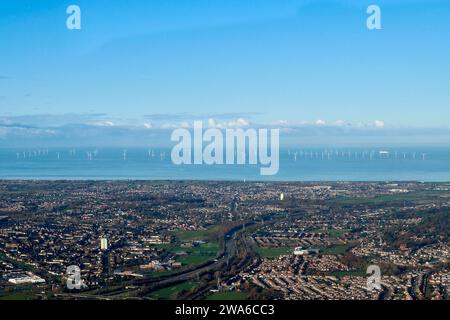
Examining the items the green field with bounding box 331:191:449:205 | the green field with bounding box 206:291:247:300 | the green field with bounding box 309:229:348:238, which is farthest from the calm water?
the green field with bounding box 206:291:247:300

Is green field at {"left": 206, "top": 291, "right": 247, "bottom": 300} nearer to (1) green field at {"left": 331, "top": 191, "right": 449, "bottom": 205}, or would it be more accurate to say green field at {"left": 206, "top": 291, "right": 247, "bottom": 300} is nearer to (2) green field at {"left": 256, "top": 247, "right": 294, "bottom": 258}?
(2) green field at {"left": 256, "top": 247, "right": 294, "bottom": 258}

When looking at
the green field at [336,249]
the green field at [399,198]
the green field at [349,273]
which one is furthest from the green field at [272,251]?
the green field at [399,198]

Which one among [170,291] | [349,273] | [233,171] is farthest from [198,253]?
[233,171]

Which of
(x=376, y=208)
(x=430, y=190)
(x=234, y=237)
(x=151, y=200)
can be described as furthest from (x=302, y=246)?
(x=430, y=190)

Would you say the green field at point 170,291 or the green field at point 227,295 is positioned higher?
the green field at point 227,295

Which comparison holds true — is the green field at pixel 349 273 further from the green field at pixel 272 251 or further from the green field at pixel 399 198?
the green field at pixel 399 198
